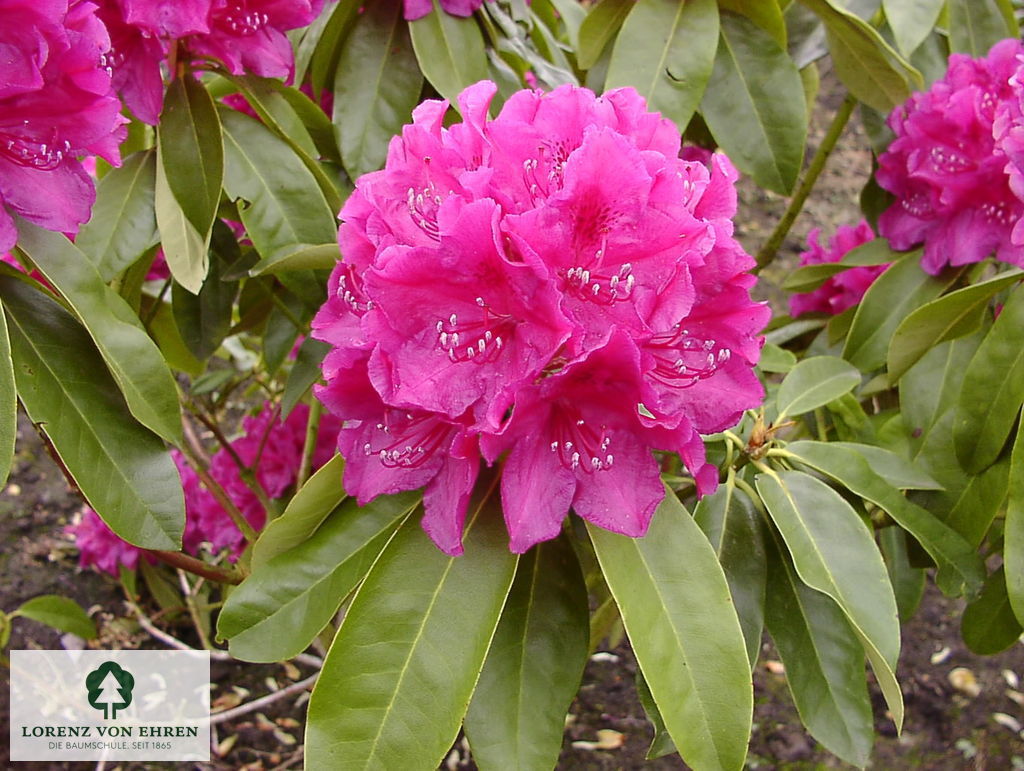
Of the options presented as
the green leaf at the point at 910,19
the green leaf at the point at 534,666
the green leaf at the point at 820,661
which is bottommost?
the green leaf at the point at 820,661

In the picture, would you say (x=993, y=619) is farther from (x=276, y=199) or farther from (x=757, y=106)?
(x=276, y=199)

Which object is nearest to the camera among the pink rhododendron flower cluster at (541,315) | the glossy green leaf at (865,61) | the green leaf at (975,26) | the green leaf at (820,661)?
the pink rhododendron flower cluster at (541,315)

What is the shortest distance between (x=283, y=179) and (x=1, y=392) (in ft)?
1.46

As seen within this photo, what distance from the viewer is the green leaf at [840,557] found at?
86cm

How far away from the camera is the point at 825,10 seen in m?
1.32

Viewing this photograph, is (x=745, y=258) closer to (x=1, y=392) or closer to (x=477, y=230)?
(x=477, y=230)

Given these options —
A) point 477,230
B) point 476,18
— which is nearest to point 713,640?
point 477,230

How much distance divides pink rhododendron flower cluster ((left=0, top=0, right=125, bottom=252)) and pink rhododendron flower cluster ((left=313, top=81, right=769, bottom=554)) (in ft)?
0.85

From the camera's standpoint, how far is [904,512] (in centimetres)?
105

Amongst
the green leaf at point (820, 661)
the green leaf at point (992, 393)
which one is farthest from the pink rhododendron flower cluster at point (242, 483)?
the green leaf at point (992, 393)

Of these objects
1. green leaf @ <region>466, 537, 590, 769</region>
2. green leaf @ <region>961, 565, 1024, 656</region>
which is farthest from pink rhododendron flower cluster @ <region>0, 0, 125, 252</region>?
green leaf @ <region>961, 565, 1024, 656</region>

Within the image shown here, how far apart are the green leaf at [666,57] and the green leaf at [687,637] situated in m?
0.60

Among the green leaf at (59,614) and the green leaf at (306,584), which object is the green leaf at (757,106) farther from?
the green leaf at (59,614)

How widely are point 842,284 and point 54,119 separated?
124 centimetres
